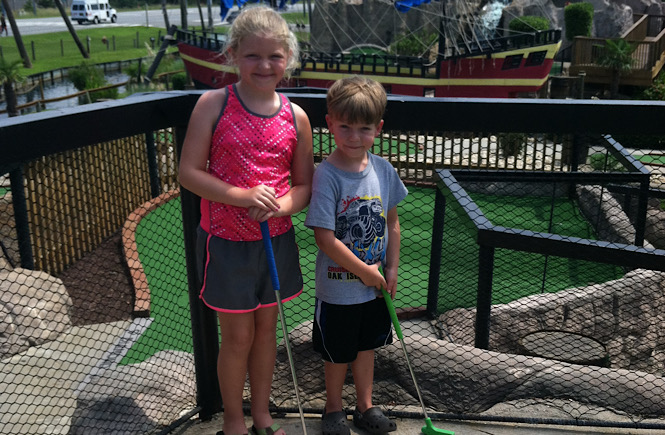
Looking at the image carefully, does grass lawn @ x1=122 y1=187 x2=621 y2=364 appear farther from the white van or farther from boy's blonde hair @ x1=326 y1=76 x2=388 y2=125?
the white van

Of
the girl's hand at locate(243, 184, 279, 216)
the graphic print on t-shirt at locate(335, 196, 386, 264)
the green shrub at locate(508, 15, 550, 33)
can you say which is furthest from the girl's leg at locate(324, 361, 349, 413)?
the green shrub at locate(508, 15, 550, 33)

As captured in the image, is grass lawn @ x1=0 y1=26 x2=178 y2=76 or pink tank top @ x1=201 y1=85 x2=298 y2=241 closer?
pink tank top @ x1=201 y1=85 x2=298 y2=241

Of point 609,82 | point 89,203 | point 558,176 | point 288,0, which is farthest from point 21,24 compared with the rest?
point 558,176

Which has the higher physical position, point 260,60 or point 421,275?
point 260,60

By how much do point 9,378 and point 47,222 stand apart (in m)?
3.13

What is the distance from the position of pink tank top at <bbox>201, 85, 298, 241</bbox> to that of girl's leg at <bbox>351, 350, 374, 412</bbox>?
0.54 m

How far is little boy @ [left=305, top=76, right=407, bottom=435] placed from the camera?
2.18 m

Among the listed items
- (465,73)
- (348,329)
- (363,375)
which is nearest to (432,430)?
(363,375)

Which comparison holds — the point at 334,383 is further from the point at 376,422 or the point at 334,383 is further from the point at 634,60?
the point at 634,60

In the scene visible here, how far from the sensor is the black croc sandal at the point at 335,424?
2.37 m

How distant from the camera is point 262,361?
90.7 inches

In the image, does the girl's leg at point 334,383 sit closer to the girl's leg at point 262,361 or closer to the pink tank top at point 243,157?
the girl's leg at point 262,361

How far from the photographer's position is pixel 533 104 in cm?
231

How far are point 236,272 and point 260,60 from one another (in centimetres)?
64
